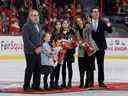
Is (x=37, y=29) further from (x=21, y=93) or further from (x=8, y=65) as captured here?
(x=8, y=65)

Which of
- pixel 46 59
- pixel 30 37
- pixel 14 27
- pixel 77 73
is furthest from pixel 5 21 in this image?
pixel 30 37

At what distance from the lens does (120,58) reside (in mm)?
20516

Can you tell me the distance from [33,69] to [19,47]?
715cm

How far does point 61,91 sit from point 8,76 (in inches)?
124

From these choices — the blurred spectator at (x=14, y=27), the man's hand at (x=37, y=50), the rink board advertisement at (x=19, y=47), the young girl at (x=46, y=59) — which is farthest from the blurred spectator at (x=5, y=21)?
the man's hand at (x=37, y=50)

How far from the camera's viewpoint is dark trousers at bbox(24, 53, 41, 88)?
13219 millimetres

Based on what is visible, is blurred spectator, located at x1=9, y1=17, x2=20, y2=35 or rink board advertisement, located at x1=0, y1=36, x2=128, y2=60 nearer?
rink board advertisement, located at x1=0, y1=36, x2=128, y2=60

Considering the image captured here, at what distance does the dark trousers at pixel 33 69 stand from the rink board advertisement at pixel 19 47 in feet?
21.8

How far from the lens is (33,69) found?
13.3 meters

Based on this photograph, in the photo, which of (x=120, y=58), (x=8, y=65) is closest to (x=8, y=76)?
(x=8, y=65)

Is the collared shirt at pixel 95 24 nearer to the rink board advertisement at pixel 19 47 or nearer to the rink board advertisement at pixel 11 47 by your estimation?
the rink board advertisement at pixel 19 47

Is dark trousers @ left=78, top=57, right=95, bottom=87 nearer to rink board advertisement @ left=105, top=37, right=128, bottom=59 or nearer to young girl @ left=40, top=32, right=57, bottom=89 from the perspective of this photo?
young girl @ left=40, top=32, right=57, bottom=89

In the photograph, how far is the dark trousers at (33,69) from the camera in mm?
13219

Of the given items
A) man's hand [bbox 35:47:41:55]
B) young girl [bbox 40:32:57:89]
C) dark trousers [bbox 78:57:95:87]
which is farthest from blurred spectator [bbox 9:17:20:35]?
man's hand [bbox 35:47:41:55]
